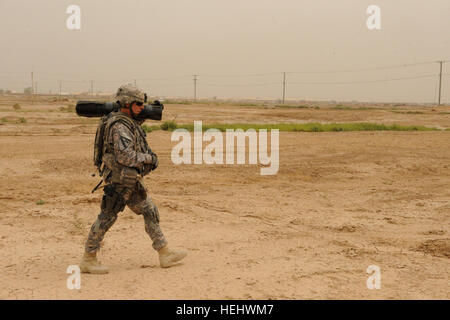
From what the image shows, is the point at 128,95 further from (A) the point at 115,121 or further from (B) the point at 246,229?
(B) the point at 246,229

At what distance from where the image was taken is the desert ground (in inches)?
184

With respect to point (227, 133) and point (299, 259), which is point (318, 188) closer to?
point (299, 259)

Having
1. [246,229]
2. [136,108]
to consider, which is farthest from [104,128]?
[246,229]

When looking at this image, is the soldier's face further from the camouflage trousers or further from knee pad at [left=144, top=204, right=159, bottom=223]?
knee pad at [left=144, top=204, right=159, bottom=223]

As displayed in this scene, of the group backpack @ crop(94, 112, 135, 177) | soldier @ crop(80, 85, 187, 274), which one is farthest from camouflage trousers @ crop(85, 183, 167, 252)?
backpack @ crop(94, 112, 135, 177)

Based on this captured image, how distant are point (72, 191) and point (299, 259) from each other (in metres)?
5.35

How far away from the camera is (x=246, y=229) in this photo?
6.95m

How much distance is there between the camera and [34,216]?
739 centimetres

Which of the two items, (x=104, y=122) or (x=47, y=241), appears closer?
(x=104, y=122)

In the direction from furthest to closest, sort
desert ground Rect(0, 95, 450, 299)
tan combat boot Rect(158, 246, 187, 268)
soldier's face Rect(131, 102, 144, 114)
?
tan combat boot Rect(158, 246, 187, 268) < soldier's face Rect(131, 102, 144, 114) < desert ground Rect(0, 95, 450, 299)

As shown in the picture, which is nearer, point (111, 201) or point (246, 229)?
point (111, 201)

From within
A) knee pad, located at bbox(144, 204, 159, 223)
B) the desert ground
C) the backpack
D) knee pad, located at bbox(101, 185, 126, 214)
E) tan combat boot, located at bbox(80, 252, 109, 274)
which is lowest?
the desert ground

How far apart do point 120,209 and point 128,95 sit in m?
1.11
